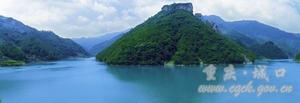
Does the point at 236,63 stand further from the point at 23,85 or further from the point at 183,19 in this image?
the point at 23,85

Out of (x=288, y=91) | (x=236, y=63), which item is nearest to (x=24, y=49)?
(x=236, y=63)

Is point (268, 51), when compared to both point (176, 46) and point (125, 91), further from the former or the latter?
point (125, 91)

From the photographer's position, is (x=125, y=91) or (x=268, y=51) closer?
(x=125, y=91)

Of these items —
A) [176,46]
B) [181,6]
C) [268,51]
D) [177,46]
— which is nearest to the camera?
[177,46]

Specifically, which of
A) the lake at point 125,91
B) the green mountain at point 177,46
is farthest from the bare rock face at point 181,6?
the lake at point 125,91

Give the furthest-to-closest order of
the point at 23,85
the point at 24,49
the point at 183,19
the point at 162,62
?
the point at 24,49, the point at 183,19, the point at 162,62, the point at 23,85

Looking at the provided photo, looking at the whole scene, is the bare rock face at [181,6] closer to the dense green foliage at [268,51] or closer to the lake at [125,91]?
the dense green foliage at [268,51]

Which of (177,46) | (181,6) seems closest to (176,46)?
(177,46)
